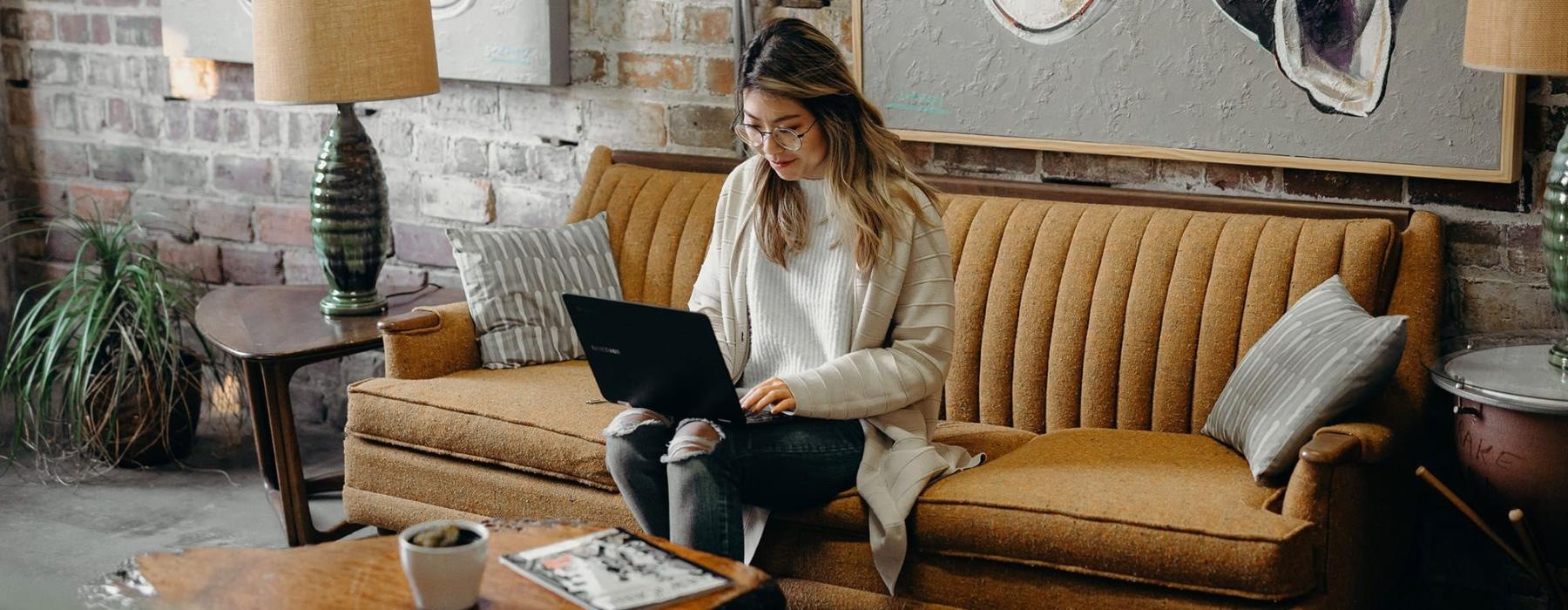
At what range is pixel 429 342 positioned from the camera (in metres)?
3.00

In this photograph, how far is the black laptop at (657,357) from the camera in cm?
221

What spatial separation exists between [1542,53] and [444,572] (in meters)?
1.74

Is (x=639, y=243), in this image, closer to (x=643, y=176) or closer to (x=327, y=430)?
(x=643, y=176)

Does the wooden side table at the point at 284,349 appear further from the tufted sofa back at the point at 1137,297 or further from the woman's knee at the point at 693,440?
the tufted sofa back at the point at 1137,297

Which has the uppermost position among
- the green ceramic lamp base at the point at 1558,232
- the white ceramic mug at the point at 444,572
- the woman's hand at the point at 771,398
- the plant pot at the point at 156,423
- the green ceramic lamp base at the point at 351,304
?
the green ceramic lamp base at the point at 1558,232

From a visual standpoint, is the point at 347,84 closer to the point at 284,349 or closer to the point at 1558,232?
the point at 284,349

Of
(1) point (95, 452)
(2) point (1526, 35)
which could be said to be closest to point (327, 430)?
(1) point (95, 452)

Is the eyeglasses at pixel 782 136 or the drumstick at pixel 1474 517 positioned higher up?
the eyeglasses at pixel 782 136

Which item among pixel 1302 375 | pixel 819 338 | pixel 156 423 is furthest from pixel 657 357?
pixel 156 423

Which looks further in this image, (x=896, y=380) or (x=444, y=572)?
(x=896, y=380)

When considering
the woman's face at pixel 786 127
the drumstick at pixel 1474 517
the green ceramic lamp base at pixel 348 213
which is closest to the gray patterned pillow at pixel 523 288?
the green ceramic lamp base at pixel 348 213

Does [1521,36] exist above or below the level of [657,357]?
above

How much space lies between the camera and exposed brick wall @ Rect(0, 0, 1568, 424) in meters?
2.77

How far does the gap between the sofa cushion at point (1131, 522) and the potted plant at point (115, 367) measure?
81.4 inches
